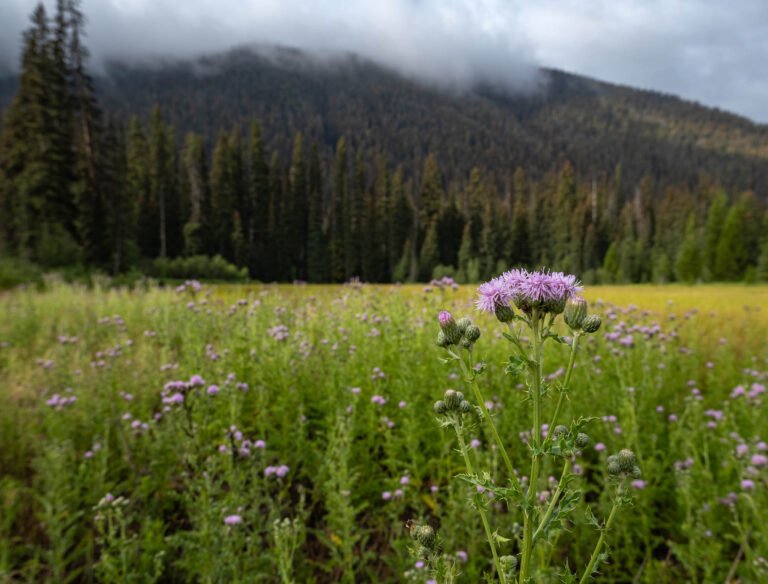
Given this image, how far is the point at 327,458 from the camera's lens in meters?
2.78

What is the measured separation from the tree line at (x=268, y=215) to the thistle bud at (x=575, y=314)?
25.8 meters

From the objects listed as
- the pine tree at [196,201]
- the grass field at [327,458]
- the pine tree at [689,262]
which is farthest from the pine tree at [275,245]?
the grass field at [327,458]

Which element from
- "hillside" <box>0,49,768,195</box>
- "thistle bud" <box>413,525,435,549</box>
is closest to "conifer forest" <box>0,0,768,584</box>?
"thistle bud" <box>413,525,435,549</box>

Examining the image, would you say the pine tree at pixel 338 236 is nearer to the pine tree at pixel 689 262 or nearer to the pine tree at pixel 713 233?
the pine tree at pixel 689 262

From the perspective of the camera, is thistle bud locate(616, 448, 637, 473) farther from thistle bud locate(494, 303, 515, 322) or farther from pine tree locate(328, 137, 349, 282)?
pine tree locate(328, 137, 349, 282)

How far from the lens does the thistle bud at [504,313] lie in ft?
3.62

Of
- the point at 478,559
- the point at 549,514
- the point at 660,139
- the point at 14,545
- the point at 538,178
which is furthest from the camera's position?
the point at 660,139

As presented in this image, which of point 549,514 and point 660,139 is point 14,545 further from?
point 660,139

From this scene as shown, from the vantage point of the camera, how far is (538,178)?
384 ft

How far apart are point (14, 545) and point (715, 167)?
15357cm

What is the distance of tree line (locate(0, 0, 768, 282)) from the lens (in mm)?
24438

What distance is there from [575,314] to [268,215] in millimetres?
52425

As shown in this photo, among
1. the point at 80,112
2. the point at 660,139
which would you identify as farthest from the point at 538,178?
the point at 80,112

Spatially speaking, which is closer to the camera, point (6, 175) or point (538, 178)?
point (6, 175)
